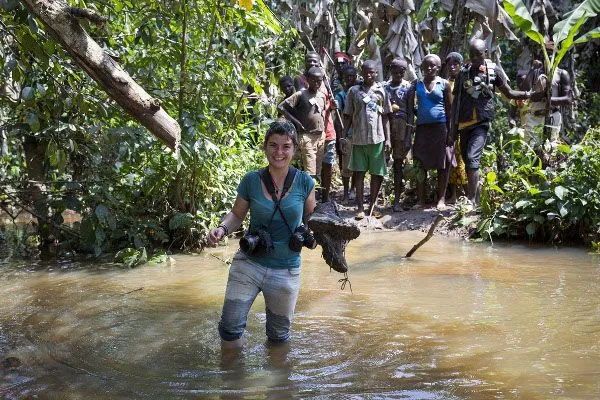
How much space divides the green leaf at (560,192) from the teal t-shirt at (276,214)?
4404mm

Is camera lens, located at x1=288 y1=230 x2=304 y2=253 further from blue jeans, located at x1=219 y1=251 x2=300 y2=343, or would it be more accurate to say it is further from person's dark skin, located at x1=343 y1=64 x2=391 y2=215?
person's dark skin, located at x1=343 y1=64 x2=391 y2=215

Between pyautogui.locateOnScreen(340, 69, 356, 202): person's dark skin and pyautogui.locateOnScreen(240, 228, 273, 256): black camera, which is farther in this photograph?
pyautogui.locateOnScreen(340, 69, 356, 202): person's dark skin

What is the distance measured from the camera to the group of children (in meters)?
9.58

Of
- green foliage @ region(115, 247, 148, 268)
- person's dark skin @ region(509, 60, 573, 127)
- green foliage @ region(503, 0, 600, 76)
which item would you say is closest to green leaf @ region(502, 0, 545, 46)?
green foliage @ region(503, 0, 600, 76)

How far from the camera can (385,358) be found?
4684mm

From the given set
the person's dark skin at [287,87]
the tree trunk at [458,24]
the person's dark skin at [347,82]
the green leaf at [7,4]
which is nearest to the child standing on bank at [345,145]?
the person's dark skin at [347,82]

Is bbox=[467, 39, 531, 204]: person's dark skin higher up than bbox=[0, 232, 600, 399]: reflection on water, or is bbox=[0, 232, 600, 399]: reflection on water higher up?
bbox=[467, 39, 531, 204]: person's dark skin

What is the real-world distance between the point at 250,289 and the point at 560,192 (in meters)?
4.70

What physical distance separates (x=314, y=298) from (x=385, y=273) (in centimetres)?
113

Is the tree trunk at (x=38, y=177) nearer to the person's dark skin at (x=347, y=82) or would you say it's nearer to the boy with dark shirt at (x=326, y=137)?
the boy with dark shirt at (x=326, y=137)

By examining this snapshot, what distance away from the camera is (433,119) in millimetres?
9805

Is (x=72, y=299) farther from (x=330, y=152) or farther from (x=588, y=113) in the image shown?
(x=588, y=113)

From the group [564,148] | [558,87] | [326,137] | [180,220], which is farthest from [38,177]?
[558,87]

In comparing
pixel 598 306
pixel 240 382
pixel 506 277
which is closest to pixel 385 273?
pixel 506 277
